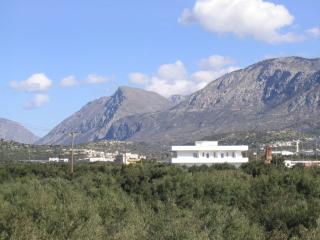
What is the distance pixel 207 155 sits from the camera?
318ft

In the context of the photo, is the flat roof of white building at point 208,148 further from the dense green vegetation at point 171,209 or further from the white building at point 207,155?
the dense green vegetation at point 171,209

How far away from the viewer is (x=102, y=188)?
180ft

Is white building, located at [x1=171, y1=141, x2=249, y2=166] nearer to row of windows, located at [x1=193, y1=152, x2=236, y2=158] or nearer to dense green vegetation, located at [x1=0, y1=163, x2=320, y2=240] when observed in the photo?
row of windows, located at [x1=193, y1=152, x2=236, y2=158]

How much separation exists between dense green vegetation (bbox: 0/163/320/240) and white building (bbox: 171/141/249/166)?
76.9ft

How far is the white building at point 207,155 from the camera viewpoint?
313ft

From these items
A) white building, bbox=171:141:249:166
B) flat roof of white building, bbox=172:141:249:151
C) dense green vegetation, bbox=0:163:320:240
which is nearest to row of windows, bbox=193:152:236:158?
white building, bbox=171:141:249:166

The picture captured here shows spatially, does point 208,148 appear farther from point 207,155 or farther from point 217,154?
point 217,154

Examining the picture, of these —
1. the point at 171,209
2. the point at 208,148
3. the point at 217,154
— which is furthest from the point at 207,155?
the point at 171,209

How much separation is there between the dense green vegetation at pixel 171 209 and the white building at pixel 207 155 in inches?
922

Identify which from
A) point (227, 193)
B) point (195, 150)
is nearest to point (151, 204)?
point (227, 193)

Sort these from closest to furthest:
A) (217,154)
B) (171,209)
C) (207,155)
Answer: (171,209), (207,155), (217,154)

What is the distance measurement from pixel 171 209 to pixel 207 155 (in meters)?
58.2

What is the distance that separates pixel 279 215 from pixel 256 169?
126ft

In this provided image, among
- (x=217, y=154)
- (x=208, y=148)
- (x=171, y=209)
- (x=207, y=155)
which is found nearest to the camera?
(x=171, y=209)
